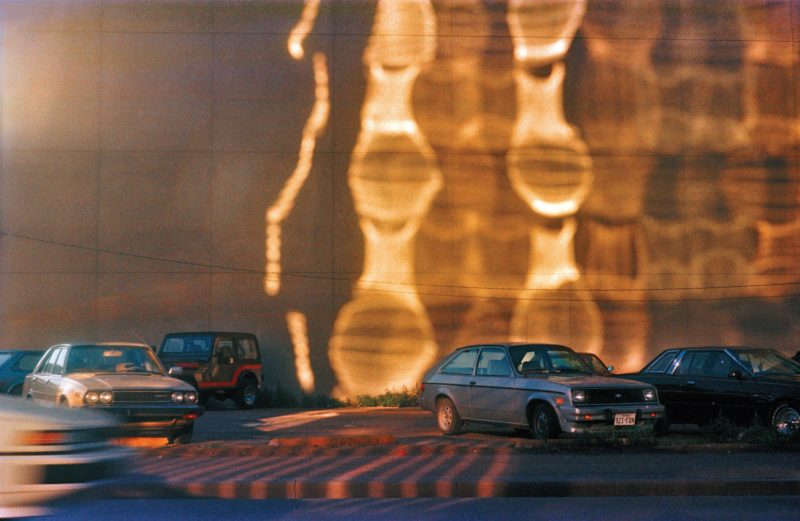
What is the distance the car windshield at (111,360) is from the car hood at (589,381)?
20.6ft

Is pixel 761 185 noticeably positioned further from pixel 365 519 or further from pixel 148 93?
pixel 365 519

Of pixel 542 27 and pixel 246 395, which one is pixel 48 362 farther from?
pixel 542 27

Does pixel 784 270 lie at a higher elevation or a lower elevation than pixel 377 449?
higher

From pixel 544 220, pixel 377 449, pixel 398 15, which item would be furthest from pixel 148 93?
pixel 377 449

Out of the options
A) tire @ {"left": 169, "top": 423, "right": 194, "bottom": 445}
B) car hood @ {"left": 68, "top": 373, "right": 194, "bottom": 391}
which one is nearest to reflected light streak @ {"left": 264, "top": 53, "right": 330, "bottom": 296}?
car hood @ {"left": 68, "top": 373, "right": 194, "bottom": 391}

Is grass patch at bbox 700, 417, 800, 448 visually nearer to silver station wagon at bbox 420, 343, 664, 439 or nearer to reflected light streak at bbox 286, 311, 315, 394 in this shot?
silver station wagon at bbox 420, 343, 664, 439

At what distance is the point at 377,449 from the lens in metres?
13.7

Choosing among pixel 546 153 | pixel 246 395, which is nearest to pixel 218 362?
pixel 246 395

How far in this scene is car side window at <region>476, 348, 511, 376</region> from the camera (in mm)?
15500

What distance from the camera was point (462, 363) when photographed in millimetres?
16594

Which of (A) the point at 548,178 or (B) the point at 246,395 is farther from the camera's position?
(A) the point at 548,178

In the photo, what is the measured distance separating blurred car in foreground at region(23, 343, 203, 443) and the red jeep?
7645 millimetres

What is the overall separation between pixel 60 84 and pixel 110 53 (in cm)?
166

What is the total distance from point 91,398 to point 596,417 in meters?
7.16
